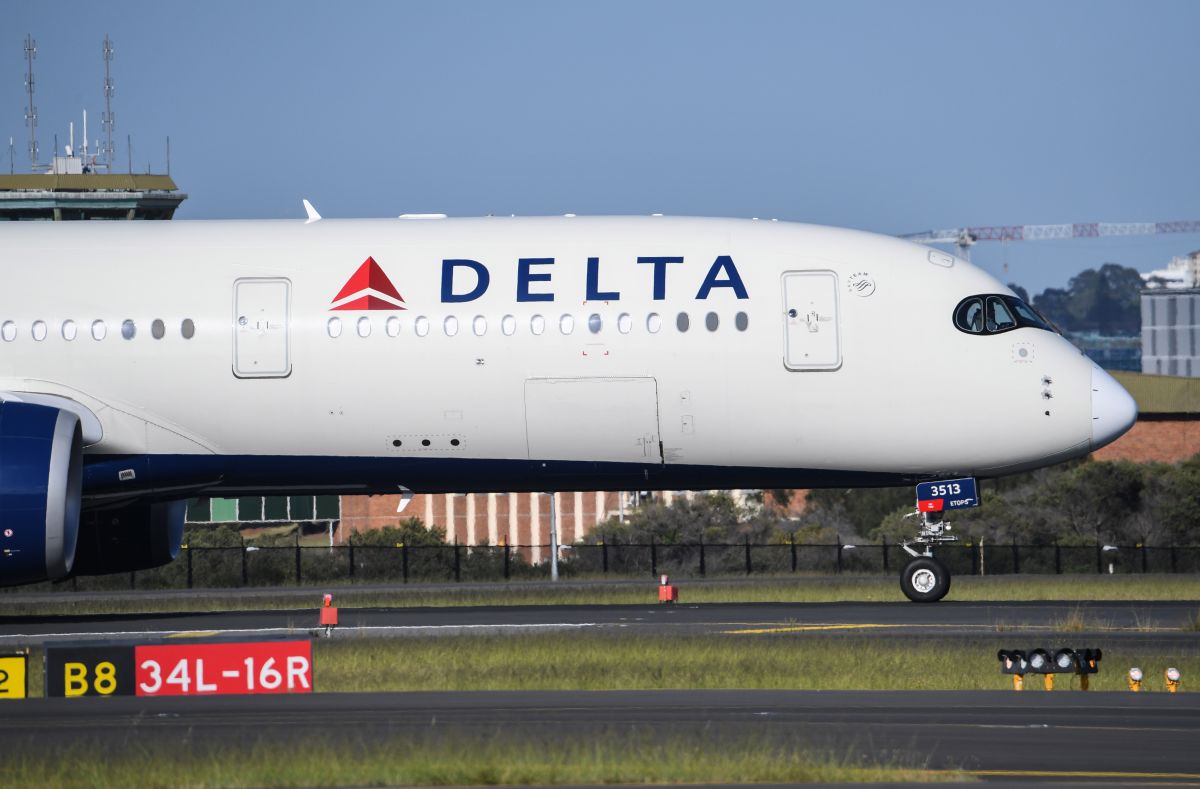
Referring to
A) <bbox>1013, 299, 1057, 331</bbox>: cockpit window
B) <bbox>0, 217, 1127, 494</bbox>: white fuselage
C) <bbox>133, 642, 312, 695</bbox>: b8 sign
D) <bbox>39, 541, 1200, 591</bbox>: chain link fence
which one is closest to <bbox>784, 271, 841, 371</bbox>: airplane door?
<bbox>0, 217, 1127, 494</bbox>: white fuselage

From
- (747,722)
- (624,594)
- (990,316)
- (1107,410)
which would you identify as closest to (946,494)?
(1107,410)

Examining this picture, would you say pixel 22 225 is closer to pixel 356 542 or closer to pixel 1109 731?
pixel 1109 731

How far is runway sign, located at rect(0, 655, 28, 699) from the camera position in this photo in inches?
800

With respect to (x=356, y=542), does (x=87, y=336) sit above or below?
above

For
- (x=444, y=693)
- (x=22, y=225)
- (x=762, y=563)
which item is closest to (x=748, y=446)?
(x=444, y=693)

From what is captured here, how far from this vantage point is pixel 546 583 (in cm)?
4519

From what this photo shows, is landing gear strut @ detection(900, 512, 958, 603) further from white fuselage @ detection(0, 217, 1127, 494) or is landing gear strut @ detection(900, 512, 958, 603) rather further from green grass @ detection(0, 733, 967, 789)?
green grass @ detection(0, 733, 967, 789)

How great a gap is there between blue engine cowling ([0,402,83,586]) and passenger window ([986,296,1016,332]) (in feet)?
47.5

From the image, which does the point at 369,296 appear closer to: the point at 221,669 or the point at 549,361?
the point at 549,361

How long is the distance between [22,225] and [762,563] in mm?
30462

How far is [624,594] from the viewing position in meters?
39.0

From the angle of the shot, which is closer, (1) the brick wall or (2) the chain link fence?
(2) the chain link fence

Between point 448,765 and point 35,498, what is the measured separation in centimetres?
1406

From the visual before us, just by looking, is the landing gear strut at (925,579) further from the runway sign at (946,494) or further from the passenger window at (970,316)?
the passenger window at (970,316)
